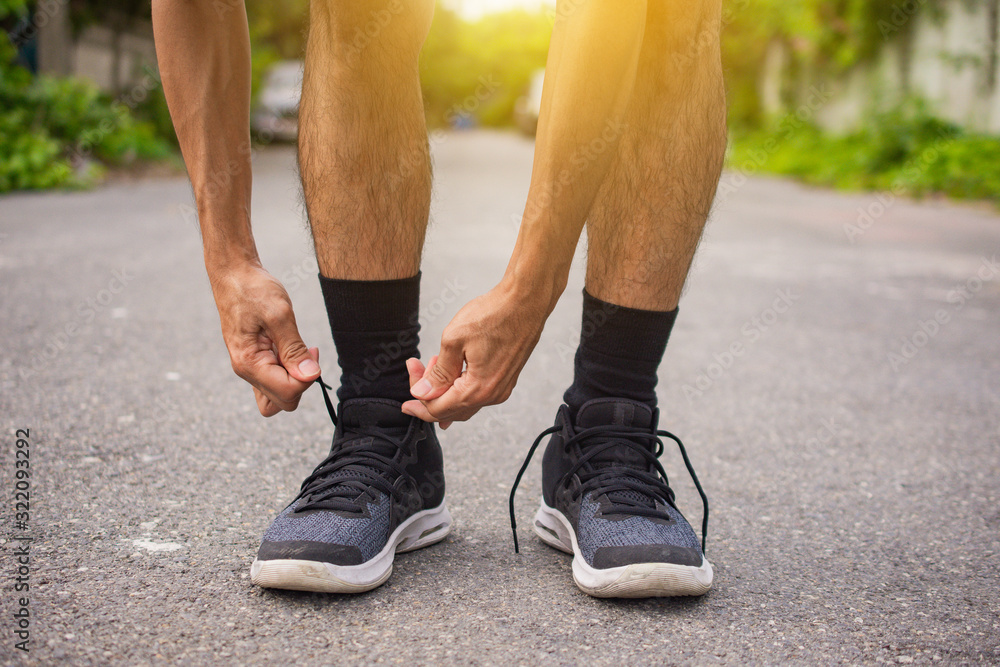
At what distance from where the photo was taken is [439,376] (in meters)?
1.12

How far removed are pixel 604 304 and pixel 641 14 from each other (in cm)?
42

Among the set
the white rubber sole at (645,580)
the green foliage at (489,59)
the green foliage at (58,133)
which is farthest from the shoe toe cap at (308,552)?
the green foliage at (489,59)

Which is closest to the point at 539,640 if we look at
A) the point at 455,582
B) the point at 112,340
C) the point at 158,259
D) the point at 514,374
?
the point at 455,582

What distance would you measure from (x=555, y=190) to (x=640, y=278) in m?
0.23

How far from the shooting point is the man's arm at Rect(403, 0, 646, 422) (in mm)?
1064

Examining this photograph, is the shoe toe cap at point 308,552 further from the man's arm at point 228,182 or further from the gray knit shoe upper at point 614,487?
the gray knit shoe upper at point 614,487

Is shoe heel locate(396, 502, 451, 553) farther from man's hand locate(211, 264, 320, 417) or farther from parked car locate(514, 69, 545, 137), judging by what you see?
parked car locate(514, 69, 545, 137)

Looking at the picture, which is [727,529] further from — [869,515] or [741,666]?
[741,666]

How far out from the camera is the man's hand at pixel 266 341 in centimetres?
116

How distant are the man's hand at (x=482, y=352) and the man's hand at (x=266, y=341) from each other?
176 millimetres

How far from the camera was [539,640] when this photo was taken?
1031mm

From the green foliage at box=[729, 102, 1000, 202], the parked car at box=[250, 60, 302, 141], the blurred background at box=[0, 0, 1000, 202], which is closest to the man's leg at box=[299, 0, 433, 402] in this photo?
the blurred background at box=[0, 0, 1000, 202]

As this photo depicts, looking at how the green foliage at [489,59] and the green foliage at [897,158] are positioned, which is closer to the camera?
the green foliage at [897,158]

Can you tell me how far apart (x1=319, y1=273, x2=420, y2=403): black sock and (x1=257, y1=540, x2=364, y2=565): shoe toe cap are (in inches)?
10.1
